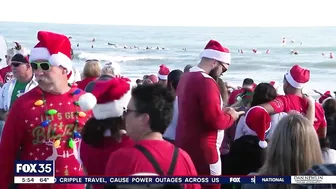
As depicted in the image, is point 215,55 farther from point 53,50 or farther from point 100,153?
point 100,153

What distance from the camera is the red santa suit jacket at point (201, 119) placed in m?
4.42

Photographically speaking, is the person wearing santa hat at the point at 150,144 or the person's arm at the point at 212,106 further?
the person's arm at the point at 212,106

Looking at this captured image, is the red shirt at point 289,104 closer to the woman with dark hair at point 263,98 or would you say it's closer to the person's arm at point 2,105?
the woman with dark hair at point 263,98

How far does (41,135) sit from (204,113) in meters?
1.41

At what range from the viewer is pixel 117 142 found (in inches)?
128

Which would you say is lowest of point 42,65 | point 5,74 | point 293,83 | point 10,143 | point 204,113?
point 10,143

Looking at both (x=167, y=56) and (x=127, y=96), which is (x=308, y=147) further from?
(x=167, y=56)

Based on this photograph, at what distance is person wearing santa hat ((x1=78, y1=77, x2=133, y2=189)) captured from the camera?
326cm

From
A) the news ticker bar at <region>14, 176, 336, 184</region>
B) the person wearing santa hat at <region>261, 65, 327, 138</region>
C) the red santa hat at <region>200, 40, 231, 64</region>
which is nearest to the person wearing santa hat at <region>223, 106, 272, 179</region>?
the person wearing santa hat at <region>261, 65, 327, 138</region>

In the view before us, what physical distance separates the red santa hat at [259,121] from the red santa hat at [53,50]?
1978 mm

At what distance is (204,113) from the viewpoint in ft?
14.5

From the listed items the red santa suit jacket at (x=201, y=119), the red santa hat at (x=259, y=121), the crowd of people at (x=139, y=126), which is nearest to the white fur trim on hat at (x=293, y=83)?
the crowd of people at (x=139, y=126)

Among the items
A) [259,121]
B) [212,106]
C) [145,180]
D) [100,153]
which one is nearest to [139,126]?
[145,180]

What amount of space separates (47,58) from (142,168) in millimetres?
1273
